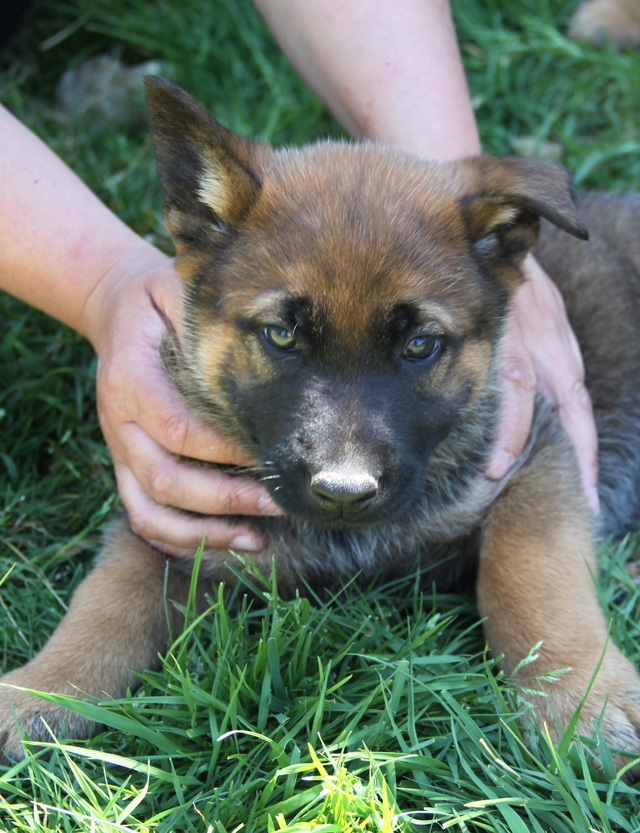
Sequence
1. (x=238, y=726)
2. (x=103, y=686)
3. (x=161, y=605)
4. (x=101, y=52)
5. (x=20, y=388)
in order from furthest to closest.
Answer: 1. (x=101, y=52)
2. (x=20, y=388)
3. (x=161, y=605)
4. (x=103, y=686)
5. (x=238, y=726)

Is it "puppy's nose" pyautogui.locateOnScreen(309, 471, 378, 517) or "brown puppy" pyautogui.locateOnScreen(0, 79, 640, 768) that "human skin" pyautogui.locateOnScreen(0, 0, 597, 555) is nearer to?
"brown puppy" pyautogui.locateOnScreen(0, 79, 640, 768)

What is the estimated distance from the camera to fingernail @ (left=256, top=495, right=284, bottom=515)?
2.46 m

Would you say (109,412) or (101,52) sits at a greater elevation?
(101,52)

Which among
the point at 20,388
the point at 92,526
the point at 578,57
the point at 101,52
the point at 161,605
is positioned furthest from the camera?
the point at 101,52

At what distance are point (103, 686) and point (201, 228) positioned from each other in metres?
1.24

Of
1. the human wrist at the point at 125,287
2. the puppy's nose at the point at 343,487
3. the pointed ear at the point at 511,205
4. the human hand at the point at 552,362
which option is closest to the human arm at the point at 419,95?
the human hand at the point at 552,362

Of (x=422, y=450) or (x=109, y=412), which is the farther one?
(x=109, y=412)

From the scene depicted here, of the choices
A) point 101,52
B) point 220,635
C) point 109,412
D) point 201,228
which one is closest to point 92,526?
point 109,412

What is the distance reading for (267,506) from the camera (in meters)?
2.47

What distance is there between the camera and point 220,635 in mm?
2184

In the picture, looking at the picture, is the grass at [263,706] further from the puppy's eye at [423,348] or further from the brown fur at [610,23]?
the brown fur at [610,23]

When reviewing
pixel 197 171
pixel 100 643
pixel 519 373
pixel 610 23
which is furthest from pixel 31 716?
pixel 610 23

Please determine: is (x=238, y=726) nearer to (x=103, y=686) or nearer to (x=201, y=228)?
(x=103, y=686)

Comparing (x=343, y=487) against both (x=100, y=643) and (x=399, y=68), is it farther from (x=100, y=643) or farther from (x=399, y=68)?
(x=399, y=68)
